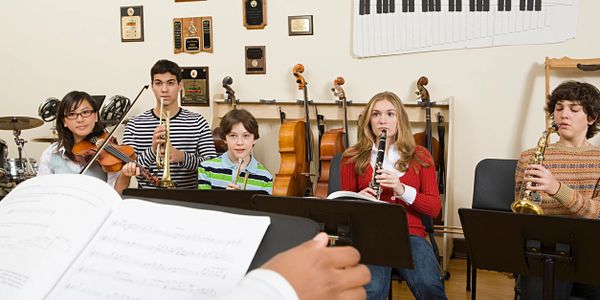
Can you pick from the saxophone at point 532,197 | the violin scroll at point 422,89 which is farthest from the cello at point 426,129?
the saxophone at point 532,197

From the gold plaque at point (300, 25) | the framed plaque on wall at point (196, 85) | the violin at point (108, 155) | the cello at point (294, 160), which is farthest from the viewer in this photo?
the framed plaque on wall at point (196, 85)

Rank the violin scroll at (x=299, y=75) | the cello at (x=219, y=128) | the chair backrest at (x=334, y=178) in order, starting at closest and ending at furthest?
the chair backrest at (x=334, y=178) < the cello at (x=219, y=128) < the violin scroll at (x=299, y=75)

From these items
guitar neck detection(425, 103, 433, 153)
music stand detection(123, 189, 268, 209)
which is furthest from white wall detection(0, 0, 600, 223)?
music stand detection(123, 189, 268, 209)

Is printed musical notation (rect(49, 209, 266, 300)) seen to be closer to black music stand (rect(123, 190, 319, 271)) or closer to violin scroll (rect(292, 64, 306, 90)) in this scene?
black music stand (rect(123, 190, 319, 271))

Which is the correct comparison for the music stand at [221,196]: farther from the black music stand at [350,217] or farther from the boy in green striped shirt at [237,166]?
the boy in green striped shirt at [237,166]

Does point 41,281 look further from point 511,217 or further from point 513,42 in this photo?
point 513,42

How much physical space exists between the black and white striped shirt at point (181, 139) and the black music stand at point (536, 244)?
177cm

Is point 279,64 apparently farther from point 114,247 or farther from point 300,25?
point 114,247

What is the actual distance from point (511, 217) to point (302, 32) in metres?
2.70

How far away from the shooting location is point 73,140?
3.16 meters

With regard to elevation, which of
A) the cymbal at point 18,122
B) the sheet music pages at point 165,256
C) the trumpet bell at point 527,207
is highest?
the sheet music pages at point 165,256

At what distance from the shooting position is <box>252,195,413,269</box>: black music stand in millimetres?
2121

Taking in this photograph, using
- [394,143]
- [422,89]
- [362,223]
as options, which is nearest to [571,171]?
[394,143]

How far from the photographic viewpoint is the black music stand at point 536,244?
193 cm
